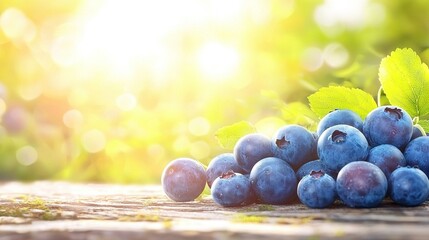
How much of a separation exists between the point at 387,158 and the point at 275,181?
302mm

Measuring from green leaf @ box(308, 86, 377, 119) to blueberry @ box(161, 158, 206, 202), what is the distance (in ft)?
1.34

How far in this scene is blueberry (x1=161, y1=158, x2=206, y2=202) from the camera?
202 centimetres

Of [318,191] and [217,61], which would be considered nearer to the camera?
[318,191]

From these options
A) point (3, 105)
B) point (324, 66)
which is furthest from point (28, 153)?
point (324, 66)

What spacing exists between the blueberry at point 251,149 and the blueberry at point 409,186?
0.39 meters

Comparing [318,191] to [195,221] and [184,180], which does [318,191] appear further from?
[184,180]

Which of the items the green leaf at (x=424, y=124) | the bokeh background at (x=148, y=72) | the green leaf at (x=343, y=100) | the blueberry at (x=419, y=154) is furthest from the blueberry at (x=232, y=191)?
the bokeh background at (x=148, y=72)

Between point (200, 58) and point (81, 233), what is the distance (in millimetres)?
3206

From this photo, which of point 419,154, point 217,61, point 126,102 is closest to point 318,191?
point 419,154

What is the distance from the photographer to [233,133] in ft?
6.98

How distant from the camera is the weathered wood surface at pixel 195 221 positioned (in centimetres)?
130

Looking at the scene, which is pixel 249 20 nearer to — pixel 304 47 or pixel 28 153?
pixel 304 47

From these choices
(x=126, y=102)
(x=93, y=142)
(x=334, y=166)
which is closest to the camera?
(x=334, y=166)

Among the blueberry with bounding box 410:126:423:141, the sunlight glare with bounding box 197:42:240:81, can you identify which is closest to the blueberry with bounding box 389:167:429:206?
the blueberry with bounding box 410:126:423:141
